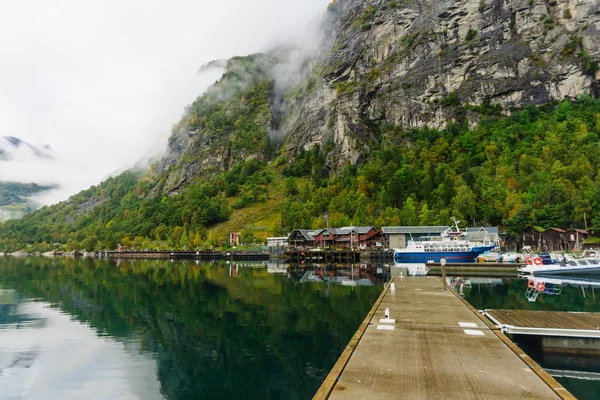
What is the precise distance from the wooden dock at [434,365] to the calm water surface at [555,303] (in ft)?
8.33

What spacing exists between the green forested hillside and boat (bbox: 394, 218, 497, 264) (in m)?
17.4

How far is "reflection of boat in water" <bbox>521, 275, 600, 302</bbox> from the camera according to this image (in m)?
33.5

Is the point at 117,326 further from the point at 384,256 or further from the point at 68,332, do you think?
the point at 384,256

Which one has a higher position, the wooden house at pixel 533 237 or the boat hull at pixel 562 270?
the wooden house at pixel 533 237

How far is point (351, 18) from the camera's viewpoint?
200 metres

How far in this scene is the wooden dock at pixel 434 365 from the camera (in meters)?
8.05

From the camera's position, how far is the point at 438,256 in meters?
74.3

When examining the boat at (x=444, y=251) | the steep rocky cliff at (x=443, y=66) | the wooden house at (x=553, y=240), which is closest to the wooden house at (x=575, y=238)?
the wooden house at (x=553, y=240)

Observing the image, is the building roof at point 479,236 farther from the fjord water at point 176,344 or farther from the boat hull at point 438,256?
the fjord water at point 176,344

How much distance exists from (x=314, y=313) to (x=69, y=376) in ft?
48.4

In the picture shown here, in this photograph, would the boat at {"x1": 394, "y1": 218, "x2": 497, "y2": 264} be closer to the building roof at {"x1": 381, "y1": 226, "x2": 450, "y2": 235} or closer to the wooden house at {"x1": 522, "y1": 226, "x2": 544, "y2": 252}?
the wooden house at {"x1": 522, "y1": 226, "x2": 544, "y2": 252}

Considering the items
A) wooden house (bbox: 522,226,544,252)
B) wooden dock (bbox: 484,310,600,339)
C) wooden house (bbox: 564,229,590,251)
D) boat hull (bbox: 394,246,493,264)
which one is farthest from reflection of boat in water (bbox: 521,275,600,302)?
wooden house (bbox: 522,226,544,252)

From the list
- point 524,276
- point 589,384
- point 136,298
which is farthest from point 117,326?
point 524,276

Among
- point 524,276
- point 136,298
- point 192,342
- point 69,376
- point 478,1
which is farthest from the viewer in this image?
point 478,1
